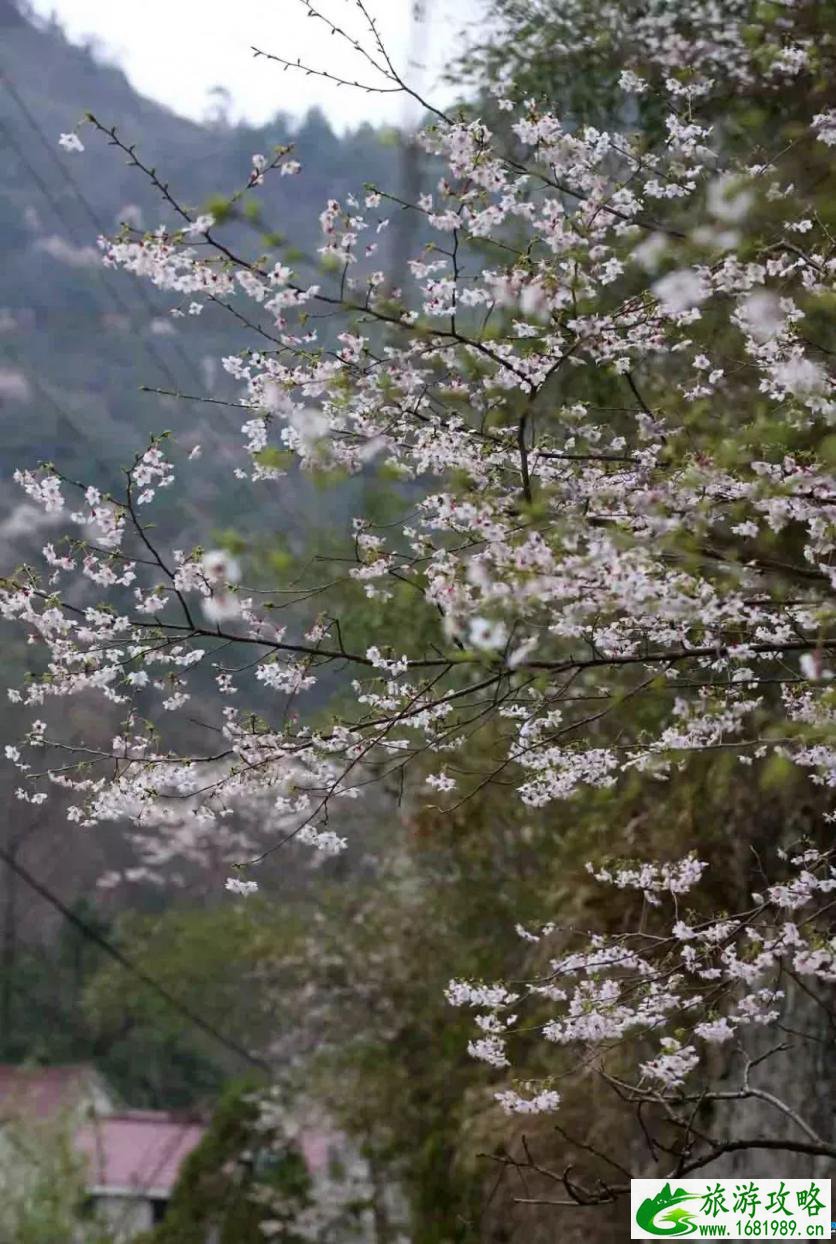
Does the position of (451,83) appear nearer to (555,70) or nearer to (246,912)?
(555,70)

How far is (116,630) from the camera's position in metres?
2.31

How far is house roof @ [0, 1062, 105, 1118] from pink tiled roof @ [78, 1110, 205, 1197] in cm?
47

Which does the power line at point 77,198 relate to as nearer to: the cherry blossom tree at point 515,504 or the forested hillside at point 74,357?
the forested hillside at point 74,357

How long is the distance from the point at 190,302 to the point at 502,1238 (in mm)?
6373

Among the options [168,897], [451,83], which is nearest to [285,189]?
[451,83]

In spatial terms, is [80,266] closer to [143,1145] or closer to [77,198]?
[77,198]

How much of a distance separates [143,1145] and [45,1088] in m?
1.70

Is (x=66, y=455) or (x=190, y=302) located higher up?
(x=66, y=455)

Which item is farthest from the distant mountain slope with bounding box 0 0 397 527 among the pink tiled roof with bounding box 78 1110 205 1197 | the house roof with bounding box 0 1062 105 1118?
the pink tiled roof with bounding box 78 1110 205 1197

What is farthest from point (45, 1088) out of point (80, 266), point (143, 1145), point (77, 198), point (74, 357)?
point (77, 198)

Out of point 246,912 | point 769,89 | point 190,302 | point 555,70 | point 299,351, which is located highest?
point 555,70

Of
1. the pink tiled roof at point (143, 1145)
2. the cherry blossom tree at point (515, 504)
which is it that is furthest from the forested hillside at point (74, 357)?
the cherry blossom tree at point (515, 504)

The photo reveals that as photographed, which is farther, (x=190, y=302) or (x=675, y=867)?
(x=675, y=867)

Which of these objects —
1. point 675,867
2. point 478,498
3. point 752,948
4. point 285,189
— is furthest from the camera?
point 285,189
